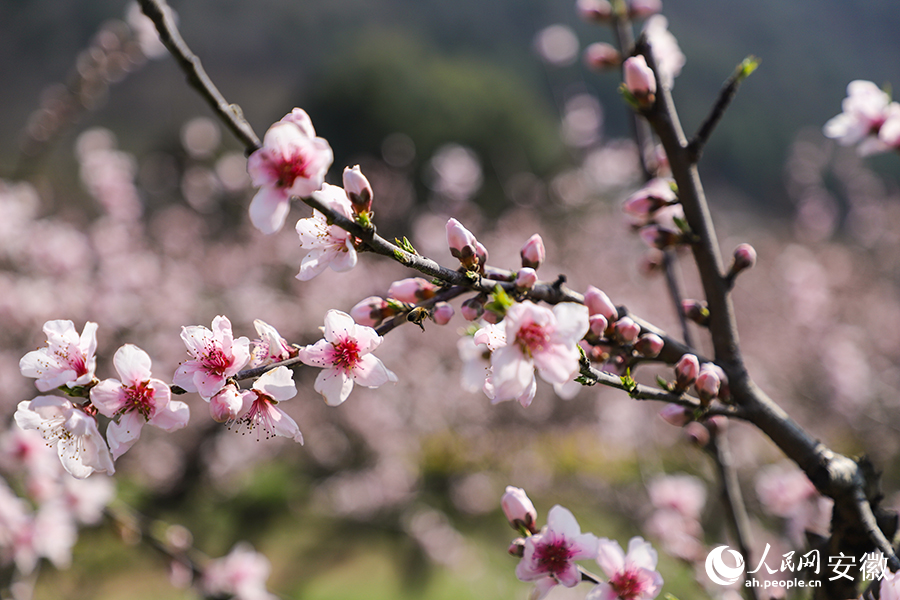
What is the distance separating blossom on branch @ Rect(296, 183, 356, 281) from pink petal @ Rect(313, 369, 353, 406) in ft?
0.47

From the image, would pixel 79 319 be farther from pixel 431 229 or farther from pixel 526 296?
pixel 526 296

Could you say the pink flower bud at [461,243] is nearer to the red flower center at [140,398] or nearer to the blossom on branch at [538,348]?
the blossom on branch at [538,348]

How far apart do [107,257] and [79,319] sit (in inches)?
28.9

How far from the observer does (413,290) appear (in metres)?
0.77

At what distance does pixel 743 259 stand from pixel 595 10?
0.94 metres

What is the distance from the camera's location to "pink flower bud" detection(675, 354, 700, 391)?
0.79m

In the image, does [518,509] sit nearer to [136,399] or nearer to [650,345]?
[650,345]

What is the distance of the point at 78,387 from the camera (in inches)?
30.4

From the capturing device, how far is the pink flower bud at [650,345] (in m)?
0.81

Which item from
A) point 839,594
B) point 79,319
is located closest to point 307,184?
point 839,594

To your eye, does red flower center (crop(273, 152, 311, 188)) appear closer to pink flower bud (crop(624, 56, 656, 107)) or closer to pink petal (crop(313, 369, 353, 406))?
pink petal (crop(313, 369, 353, 406))

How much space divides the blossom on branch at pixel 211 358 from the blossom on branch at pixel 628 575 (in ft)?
Result: 1.99

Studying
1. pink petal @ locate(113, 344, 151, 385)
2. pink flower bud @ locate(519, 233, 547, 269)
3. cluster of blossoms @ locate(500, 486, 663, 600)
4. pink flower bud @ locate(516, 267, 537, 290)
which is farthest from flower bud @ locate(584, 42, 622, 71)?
pink petal @ locate(113, 344, 151, 385)

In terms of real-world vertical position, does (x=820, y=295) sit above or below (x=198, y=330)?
below
